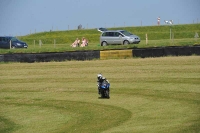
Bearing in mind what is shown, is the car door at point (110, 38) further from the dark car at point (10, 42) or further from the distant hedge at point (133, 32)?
the distant hedge at point (133, 32)

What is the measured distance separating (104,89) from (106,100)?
0.45m

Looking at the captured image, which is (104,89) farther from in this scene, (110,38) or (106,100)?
(110,38)

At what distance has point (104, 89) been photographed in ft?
71.7

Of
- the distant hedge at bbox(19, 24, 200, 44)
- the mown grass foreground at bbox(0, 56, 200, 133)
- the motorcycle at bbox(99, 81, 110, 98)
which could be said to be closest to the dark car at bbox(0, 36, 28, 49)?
the distant hedge at bbox(19, 24, 200, 44)

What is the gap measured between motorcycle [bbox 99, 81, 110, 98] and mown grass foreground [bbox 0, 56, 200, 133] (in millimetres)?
343

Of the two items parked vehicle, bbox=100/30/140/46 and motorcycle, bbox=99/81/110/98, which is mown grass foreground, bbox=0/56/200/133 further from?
parked vehicle, bbox=100/30/140/46

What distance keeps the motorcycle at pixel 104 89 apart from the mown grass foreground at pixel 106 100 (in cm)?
34

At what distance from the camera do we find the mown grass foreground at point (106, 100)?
1697 centimetres

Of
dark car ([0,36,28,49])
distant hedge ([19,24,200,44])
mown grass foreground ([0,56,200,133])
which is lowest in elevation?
mown grass foreground ([0,56,200,133])

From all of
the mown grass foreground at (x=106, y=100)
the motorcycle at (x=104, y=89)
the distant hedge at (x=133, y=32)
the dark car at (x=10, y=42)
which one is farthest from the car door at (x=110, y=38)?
the motorcycle at (x=104, y=89)

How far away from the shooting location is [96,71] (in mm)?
31422

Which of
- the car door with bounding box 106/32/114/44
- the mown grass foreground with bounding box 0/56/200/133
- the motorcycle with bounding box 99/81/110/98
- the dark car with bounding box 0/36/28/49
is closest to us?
the mown grass foreground with bounding box 0/56/200/133

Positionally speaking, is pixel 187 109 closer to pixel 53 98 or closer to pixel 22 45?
pixel 53 98

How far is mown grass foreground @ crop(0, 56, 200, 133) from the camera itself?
17.0m
